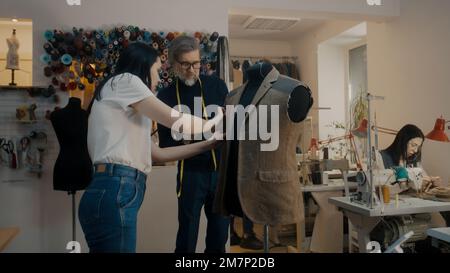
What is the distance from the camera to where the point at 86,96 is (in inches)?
90.4

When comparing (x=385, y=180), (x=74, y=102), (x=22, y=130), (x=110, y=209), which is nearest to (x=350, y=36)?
(x=385, y=180)

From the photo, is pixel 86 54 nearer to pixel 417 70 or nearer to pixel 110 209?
pixel 110 209

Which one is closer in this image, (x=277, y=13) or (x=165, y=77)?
(x=165, y=77)

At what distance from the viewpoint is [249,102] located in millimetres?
1268

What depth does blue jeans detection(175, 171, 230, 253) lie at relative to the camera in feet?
5.22

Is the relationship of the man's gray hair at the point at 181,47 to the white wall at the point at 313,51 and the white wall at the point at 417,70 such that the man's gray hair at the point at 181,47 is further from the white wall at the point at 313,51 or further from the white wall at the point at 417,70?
the white wall at the point at 313,51

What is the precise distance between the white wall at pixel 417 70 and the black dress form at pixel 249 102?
183 centimetres

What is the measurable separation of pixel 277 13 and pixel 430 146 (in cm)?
151

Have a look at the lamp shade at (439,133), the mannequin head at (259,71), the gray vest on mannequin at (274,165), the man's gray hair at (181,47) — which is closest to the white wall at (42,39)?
the man's gray hair at (181,47)
